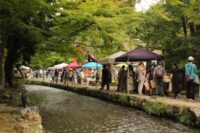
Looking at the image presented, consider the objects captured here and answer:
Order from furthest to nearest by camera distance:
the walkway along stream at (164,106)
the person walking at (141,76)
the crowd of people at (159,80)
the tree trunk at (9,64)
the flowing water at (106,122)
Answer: the tree trunk at (9,64) → the person walking at (141,76) → the crowd of people at (159,80) → the walkway along stream at (164,106) → the flowing water at (106,122)

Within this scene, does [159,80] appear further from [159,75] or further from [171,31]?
[171,31]

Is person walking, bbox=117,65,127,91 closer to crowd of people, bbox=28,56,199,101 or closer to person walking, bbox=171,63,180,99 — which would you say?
crowd of people, bbox=28,56,199,101

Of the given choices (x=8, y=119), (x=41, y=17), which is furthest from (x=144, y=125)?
(x=41, y=17)

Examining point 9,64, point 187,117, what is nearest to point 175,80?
point 187,117

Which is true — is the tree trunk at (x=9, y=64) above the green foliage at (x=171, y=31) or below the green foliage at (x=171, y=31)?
below

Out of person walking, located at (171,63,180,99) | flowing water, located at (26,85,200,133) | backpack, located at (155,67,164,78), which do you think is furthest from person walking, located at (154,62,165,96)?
flowing water, located at (26,85,200,133)

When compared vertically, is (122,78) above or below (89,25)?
below

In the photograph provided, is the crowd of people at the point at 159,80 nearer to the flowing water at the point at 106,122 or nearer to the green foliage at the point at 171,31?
the green foliage at the point at 171,31

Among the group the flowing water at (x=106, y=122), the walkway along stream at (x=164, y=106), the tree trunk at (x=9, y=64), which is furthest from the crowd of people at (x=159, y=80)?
the tree trunk at (x=9, y=64)

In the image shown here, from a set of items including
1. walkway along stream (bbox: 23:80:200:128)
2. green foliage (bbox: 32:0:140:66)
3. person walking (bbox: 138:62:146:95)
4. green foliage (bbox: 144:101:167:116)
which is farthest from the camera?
person walking (bbox: 138:62:146:95)

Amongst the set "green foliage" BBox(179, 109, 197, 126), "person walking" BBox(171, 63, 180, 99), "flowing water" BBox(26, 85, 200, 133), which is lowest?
"flowing water" BBox(26, 85, 200, 133)

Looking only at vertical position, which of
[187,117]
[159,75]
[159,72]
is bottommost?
[187,117]

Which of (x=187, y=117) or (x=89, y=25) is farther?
(x=89, y=25)

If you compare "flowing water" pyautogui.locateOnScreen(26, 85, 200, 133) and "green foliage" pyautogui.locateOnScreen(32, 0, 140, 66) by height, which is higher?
"green foliage" pyautogui.locateOnScreen(32, 0, 140, 66)
